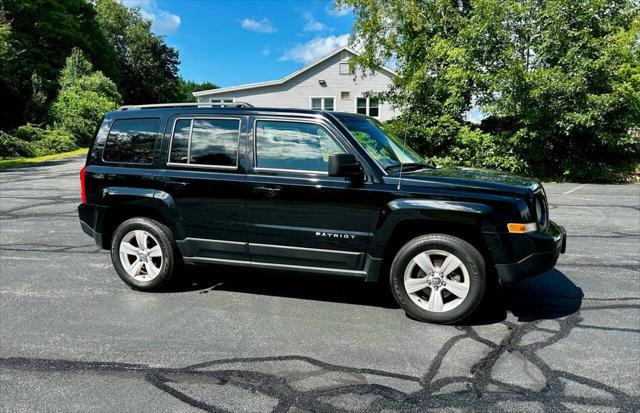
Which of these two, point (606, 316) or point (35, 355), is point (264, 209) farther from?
point (606, 316)

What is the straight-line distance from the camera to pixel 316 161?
4.51 meters

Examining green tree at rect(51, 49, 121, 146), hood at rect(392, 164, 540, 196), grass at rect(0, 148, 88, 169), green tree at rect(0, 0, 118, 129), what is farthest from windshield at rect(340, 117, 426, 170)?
green tree at rect(0, 0, 118, 129)

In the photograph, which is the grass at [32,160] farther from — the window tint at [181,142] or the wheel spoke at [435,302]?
the wheel spoke at [435,302]

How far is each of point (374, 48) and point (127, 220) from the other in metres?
17.1

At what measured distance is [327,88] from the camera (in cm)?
3297

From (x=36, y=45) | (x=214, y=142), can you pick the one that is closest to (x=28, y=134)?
(x=36, y=45)

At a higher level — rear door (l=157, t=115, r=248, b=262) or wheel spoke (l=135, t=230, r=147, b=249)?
rear door (l=157, t=115, r=248, b=262)

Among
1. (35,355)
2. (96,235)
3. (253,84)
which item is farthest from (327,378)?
(253,84)

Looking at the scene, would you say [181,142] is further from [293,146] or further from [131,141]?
[293,146]

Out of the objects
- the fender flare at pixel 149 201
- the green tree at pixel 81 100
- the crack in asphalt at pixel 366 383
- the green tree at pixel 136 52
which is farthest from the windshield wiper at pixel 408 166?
the green tree at pixel 136 52

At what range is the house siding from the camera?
3256 centimetres

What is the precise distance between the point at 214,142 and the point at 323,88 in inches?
1148

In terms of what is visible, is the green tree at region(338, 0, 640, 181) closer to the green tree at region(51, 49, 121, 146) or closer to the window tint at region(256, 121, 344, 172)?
the window tint at region(256, 121, 344, 172)

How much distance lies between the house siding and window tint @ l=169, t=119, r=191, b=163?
27.9 meters
